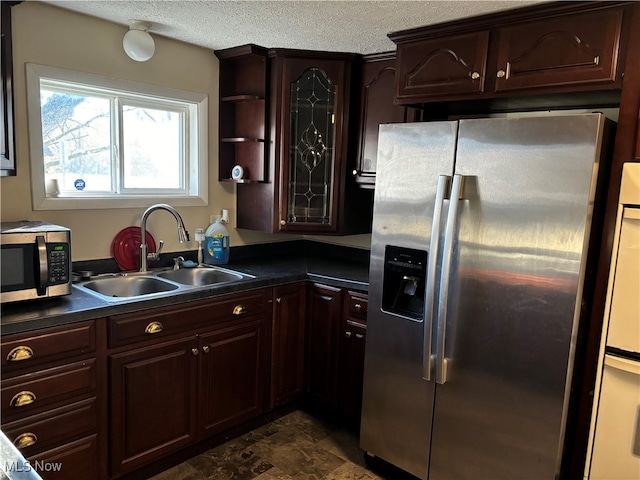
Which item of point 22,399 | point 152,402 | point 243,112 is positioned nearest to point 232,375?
point 152,402

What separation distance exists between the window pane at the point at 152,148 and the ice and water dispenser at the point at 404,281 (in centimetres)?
147

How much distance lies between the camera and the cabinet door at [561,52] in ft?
5.76

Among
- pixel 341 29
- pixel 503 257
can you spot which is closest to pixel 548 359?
pixel 503 257

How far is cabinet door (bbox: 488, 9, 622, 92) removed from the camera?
5.76 ft

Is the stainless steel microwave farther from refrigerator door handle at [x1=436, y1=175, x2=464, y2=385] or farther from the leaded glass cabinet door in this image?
refrigerator door handle at [x1=436, y1=175, x2=464, y2=385]

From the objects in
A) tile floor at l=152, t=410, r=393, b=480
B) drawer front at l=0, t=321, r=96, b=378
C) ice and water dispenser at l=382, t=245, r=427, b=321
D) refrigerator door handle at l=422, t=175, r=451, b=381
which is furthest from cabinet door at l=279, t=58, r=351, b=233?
drawer front at l=0, t=321, r=96, b=378

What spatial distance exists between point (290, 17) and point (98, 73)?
1.03 m

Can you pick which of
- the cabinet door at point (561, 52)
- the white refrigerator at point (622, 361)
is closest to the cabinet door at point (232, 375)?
the white refrigerator at point (622, 361)

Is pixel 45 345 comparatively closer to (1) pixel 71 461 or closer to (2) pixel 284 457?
(1) pixel 71 461

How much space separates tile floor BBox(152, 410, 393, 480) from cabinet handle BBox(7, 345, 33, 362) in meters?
0.93

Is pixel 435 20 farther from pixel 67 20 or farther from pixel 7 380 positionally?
pixel 7 380

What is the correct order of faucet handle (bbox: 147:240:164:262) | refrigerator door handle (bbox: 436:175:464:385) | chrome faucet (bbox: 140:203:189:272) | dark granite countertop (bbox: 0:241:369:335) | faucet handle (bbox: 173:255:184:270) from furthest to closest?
faucet handle (bbox: 173:255:184:270) < faucet handle (bbox: 147:240:164:262) < chrome faucet (bbox: 140:203:189:272) < refrigerator door handle (bbox: 436:175:464:385) < dark granite countertop (bbox: 0:241:369:335)

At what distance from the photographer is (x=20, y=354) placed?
172 cm

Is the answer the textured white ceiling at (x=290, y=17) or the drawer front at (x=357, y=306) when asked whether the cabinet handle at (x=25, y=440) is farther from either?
the textured white ceiling at (x=290, y=17)
